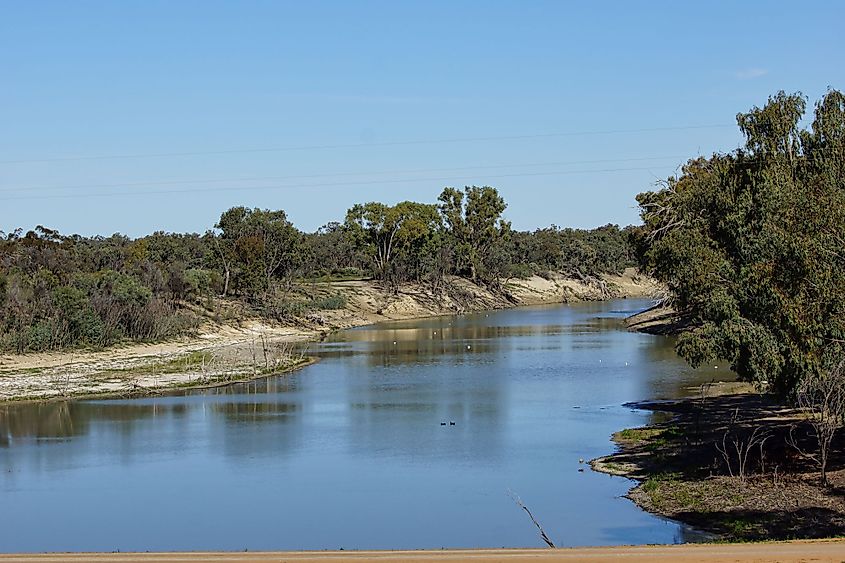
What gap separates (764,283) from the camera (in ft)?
78.8

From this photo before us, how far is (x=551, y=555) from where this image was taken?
17672mm

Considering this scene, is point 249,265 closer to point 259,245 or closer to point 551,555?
point 259,245

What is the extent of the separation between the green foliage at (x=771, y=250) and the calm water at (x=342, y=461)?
15.7 feet

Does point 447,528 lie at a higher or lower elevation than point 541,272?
lower

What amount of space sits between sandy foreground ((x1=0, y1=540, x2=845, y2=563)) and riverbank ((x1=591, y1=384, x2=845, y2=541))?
391cm

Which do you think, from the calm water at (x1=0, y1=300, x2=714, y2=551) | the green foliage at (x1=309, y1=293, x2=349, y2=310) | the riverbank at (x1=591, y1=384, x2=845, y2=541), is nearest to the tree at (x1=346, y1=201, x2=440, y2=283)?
the green foliage at (x1=309, y1=293, x2=349, y2=310)

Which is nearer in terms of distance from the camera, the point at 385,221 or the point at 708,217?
the point at 708,217

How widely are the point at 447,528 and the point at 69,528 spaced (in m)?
9.34

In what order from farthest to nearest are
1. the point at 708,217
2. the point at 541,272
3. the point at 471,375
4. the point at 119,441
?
the point at 541,272 < the point at 471,375 < the point at 119,441 < the point at 708,217

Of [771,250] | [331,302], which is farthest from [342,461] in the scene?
[331,302]

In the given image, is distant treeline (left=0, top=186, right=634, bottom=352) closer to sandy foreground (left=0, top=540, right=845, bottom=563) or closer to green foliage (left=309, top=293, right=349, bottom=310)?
green foliage (left=309, top=293, right=349, bottom=310)

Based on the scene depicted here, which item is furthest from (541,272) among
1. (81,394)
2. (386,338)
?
(81,394)

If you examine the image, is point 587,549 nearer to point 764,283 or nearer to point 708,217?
point 764,283

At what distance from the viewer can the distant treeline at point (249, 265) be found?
62594mm
